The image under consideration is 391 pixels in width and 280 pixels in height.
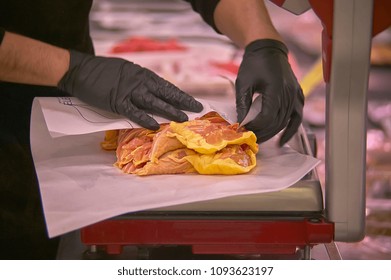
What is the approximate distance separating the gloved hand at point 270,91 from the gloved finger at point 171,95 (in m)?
0.11

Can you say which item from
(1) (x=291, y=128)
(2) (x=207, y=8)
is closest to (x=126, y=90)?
(1) (x=291, y=128)

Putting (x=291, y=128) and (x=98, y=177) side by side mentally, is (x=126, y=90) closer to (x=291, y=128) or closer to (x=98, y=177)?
(x=98, y=177)

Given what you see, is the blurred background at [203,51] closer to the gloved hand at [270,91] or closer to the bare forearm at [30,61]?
the gloved hand at [270,91]

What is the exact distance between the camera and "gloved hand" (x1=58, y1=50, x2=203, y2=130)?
140 cm

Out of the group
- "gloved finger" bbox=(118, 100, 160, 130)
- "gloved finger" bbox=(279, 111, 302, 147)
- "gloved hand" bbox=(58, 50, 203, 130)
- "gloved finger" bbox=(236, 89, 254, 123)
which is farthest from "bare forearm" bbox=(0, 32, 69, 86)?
"gloved finger" bbox=(279, 111, 302, 147)

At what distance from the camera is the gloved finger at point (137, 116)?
4.53ft

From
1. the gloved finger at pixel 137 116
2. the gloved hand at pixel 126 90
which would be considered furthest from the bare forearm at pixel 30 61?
the gloved finger at pixel 137 116

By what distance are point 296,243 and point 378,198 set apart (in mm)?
457

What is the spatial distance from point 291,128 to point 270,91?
12 cm

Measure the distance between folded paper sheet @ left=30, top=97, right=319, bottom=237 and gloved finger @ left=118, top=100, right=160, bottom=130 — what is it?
0.02 m

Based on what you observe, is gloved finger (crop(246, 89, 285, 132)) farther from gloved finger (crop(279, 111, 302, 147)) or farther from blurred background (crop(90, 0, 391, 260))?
blurred background (crop(90, 0, 391, 260))

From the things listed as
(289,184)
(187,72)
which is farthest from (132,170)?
(187,72)

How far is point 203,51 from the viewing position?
210 centimetres

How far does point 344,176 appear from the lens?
1.22m
